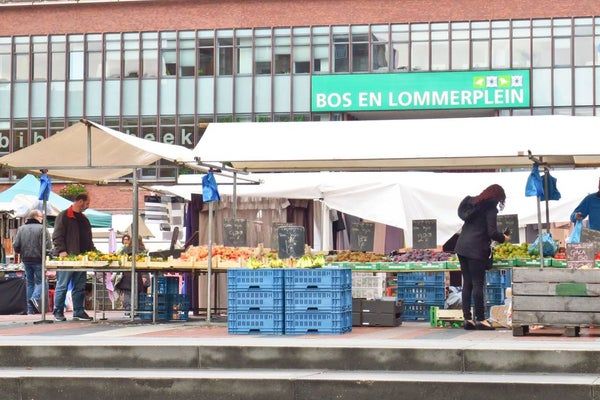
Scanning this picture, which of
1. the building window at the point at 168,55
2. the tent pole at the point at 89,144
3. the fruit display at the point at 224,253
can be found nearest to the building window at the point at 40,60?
the building window at the point at 168,55

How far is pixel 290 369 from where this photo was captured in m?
12.7

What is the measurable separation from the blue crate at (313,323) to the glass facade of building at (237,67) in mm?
38058

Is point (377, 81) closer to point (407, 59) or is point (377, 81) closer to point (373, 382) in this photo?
point (407, 59)

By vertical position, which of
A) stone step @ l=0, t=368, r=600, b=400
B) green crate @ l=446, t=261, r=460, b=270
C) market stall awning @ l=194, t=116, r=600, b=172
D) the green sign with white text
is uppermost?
the green sign with white text

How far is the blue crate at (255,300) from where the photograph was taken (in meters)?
15.2

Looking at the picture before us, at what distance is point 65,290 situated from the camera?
61.3 ft

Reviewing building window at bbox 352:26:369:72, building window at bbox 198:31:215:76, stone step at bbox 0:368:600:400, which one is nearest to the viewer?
stone step at bbox 0:368:600:400

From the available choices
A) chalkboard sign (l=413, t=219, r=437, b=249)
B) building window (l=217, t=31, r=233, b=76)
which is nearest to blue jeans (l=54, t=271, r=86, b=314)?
chalkboard sign (l=413, t=219, r=437, b=249)

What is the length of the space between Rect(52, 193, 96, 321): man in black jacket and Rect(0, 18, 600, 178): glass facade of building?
34.6 m

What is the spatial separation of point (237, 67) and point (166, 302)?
122ft

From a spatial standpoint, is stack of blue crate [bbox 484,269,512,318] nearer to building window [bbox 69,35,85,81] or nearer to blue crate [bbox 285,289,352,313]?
blue crate [bbox 285,289,352,313]

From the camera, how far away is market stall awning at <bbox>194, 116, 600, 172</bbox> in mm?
15508

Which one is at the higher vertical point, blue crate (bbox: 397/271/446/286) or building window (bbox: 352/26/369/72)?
building window (bbox: 352/26/369/72)

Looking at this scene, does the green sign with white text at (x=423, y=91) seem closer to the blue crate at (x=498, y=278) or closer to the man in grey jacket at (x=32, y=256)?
the man in grey jacket at (x=32, y=256)
